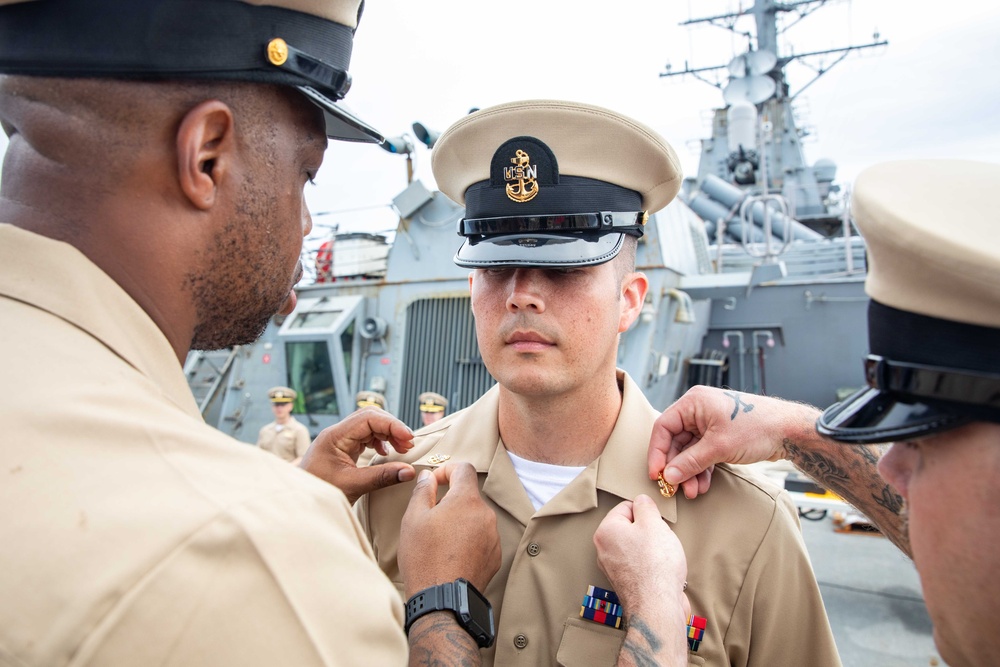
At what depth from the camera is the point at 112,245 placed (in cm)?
93

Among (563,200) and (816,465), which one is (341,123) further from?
(816,465)

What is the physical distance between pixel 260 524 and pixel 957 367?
32.3 inches

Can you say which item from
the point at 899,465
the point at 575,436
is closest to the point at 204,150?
the point at 899,465

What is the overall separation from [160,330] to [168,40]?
0.39 meters

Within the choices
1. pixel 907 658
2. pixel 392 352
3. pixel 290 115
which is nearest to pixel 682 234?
pixel 392 352

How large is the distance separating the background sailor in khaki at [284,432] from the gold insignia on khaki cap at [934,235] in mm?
6608

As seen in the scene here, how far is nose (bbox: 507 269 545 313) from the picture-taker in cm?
165

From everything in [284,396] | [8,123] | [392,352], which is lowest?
[284,396]

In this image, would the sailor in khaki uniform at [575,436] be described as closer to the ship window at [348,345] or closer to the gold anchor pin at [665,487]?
the gold anchor pin at [665,487]

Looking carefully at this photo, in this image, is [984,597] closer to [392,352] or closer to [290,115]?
[290,115]

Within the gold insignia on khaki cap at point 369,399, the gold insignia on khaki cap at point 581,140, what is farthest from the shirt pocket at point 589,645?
the gold insignia on khaki cap at point 369,399

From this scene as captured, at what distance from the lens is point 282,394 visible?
7.12 meters

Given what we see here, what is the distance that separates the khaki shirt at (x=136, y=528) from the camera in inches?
25.0

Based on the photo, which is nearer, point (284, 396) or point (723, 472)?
point (723, 472)
